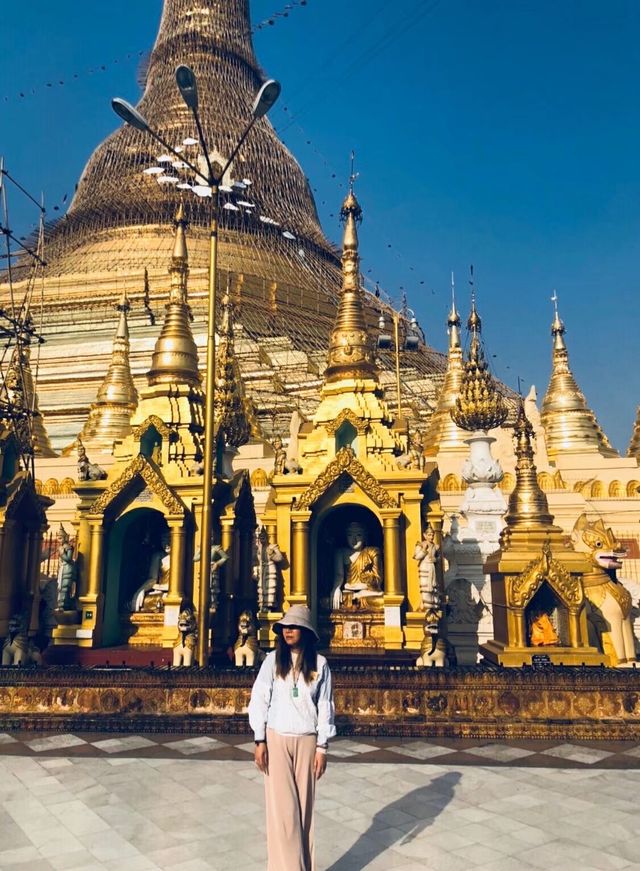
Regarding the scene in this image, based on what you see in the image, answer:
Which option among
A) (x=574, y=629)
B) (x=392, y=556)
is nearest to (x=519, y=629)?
(x=574, y=629)

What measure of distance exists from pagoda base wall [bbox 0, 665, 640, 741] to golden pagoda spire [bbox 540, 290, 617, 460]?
20421 mm

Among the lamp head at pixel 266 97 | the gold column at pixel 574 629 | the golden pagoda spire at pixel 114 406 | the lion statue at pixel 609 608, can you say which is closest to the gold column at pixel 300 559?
the gold column at pixel 574 629

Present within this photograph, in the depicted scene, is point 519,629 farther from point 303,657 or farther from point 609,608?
point 303,657

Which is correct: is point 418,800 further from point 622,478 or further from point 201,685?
point 622,478

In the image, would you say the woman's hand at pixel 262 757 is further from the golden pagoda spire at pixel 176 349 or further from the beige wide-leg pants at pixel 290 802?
the golden pagoda spire at pixel 176 349

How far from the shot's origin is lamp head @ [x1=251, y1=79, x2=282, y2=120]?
980cm

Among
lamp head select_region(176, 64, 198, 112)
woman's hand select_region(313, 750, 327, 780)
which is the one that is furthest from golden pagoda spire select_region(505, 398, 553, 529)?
woman's hand select_region(313, 750, 327, 780)

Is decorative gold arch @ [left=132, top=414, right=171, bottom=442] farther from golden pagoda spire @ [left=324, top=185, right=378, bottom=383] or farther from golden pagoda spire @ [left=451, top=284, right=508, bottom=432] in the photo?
golden pagoda spire @ [left=451, top=284, right=508, bottom=432]

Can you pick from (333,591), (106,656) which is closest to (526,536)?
(333,591)

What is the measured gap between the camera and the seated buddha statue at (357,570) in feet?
45.4

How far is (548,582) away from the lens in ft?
37.4

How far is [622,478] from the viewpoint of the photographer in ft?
79.9

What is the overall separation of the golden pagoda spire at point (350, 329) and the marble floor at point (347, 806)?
9.00 metres

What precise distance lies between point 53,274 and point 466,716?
41.3 metres
